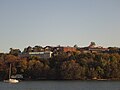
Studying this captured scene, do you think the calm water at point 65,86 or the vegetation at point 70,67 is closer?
the calm water at point 65,86

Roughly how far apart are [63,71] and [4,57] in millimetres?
39273

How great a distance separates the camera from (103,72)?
461ft

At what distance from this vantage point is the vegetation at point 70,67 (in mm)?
139875

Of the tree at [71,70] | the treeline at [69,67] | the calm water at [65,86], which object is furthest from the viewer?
the treeline at [69,67]

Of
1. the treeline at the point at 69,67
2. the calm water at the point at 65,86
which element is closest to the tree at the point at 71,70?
the treeline at the point at 69,67

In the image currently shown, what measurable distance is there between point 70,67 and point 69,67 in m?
0.42

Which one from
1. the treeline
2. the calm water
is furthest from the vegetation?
the calm water

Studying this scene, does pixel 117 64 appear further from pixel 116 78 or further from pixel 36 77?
pixel 36 77

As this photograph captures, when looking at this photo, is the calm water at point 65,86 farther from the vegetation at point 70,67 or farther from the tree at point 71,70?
the vegetation at point 70,67

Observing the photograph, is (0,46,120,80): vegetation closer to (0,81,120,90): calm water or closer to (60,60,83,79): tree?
(60,60,83,79): tree

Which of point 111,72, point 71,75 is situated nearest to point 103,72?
point 111,72

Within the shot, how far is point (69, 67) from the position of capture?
456 feet

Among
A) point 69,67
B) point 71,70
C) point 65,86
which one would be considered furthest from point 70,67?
point 65,86

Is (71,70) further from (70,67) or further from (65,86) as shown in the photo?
(65,86)
